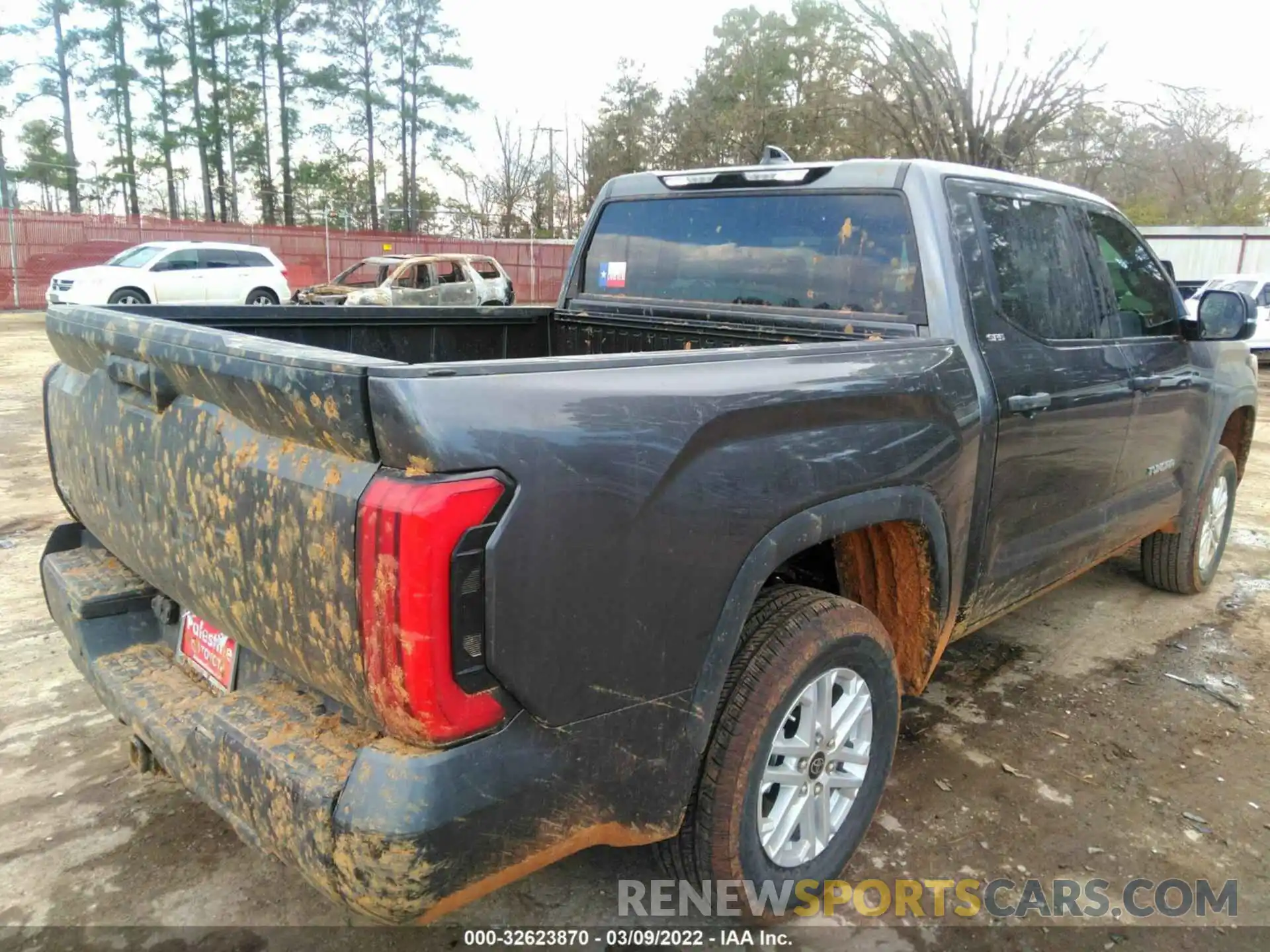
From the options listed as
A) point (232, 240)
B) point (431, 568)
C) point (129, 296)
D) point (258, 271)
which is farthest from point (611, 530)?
point (232, 240)

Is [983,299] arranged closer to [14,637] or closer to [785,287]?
[785,287]

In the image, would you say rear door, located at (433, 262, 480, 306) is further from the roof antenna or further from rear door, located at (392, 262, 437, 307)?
the roof antenna

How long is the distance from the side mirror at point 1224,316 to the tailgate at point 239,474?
381cm

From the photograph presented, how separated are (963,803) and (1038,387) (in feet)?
4.62

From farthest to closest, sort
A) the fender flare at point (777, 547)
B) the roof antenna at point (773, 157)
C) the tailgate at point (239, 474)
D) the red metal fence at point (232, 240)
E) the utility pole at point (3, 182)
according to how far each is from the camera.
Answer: the utility pole at point (3, 182), the red metal fence at point (232, 240), the roof antenna at point (773, 157), the fender flare at point (777, 547), the tailgate at point (239, 474)

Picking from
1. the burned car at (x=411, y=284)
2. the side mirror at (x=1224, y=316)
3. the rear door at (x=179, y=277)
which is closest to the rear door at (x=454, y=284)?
the burned car at (x=411, y=284)

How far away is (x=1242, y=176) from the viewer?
4094cm

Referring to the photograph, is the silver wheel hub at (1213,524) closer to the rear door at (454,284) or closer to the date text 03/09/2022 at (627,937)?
the date text 03/09/2022 at (627,937)

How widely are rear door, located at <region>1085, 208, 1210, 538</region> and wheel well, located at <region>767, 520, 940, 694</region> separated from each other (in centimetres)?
139

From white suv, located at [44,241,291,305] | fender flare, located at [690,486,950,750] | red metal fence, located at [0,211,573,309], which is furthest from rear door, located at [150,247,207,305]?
fender flare, located at [690,486,950,750]

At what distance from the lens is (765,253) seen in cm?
334

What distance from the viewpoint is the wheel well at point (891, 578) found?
2.73 metres

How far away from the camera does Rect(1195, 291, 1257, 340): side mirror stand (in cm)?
394

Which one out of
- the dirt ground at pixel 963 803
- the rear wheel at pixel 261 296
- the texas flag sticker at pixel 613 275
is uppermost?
the texas flag sticker at pixel 613 275
